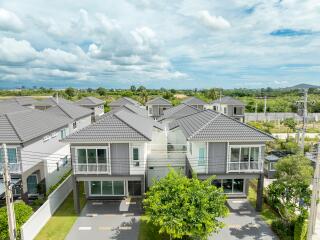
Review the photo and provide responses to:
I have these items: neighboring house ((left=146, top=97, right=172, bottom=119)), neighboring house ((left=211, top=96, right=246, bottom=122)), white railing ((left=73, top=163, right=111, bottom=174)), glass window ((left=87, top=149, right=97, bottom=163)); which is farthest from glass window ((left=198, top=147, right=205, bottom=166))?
neighboring house ((left=146, top=97, right=172, bottom=119))

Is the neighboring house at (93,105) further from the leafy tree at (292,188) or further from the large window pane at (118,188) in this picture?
the leafy tree at (292,188)

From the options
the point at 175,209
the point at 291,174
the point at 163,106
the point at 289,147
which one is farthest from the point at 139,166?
the point at 163,106

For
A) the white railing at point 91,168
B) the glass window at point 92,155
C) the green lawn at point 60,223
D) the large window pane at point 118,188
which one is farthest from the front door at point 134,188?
the glass window at point 92,155

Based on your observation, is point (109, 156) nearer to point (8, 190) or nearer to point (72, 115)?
point (8, 190)

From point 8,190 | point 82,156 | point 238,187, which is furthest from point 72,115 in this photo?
point 238,187

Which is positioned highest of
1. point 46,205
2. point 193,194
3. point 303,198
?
point 193,194

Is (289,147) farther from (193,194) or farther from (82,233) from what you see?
(82,233)
